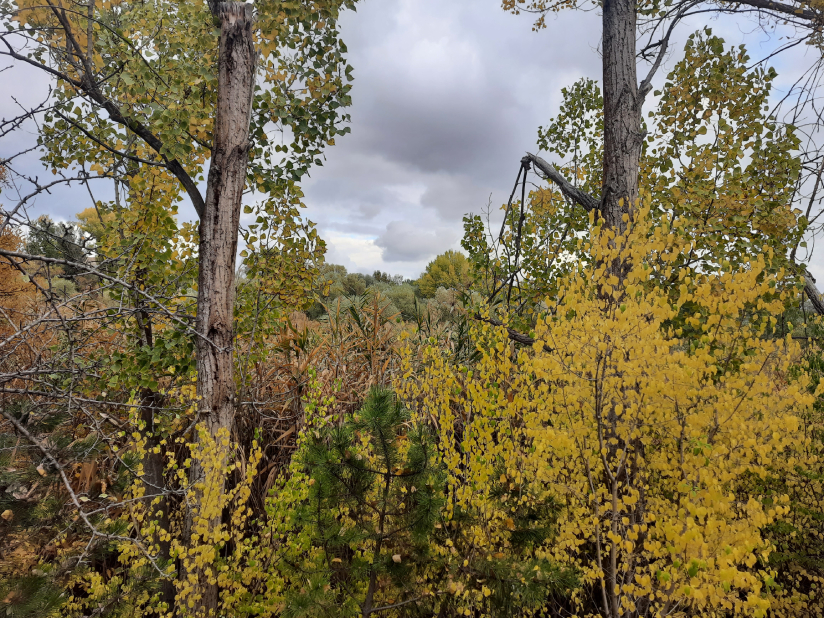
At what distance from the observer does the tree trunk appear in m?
2.97

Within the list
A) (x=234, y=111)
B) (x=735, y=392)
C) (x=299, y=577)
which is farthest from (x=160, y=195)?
(x=735, y=392)

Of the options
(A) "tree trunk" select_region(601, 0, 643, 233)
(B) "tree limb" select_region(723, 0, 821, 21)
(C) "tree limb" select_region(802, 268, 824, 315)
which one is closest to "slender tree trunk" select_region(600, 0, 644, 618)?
(A) "tree trunk" select_region(601, 0, 643, 233)

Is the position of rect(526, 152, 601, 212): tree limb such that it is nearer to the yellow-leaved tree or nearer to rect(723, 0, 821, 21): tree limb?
the yellow-leaved tree

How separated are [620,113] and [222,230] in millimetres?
2838

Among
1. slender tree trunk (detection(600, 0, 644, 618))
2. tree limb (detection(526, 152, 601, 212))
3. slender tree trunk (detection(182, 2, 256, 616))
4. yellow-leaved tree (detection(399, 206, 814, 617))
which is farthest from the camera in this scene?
tree limb (detection(526, 152, 601, 212))

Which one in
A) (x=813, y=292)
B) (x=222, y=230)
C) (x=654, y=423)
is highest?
(x=222, y=230)

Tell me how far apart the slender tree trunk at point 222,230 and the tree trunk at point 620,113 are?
2.47 meters

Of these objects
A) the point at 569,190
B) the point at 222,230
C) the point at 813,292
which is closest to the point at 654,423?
the point at 569,190

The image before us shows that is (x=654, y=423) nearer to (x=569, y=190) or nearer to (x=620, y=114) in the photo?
(x=569, y=190)

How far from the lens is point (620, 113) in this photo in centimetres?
301

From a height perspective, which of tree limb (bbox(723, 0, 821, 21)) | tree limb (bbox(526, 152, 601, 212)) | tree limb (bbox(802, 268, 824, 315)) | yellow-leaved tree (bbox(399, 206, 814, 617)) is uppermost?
tree limb (bbox(723, 0, 821, 21))

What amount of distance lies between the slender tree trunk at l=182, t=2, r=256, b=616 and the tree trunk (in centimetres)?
247

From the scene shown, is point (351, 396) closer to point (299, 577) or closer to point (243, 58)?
point (299, 577)

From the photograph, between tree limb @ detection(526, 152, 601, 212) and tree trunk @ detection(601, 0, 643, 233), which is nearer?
tree trunk @ detection(601, 0, 643, 233)
